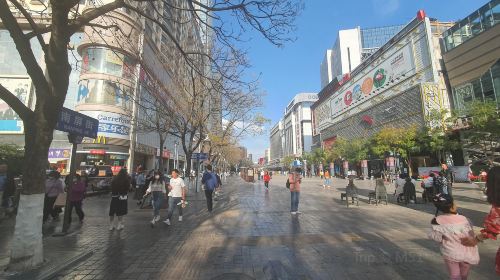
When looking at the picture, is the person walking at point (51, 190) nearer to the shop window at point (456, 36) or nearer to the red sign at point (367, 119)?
the shop window at point (456, 36)

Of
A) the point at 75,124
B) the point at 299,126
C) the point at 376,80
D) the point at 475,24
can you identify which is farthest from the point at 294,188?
the point at 299,126

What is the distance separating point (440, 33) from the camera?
40.8 metres

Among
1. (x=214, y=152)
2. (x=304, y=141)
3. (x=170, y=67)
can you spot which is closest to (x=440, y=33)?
(x=214, y=152)

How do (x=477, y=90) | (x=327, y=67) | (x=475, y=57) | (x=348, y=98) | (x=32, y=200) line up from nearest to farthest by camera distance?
(x=32, y=200), (x=475, y=57), (x=477, y=90), (x=348, y=98), (x=327, y=67)

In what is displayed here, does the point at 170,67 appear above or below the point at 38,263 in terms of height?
above

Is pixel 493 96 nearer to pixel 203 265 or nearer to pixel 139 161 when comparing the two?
pixel 203 265

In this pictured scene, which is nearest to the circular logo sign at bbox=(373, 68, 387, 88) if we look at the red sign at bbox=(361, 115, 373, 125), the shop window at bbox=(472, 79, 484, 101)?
the red sign at bbox=(361, 115, 373, 125)

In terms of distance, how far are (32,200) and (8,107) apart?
3854 centimetres

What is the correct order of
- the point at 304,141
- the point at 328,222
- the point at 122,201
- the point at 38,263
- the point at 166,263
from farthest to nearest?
the point at 304,141 → the point at 328,222 → the point at 122,201 → the point at 166,263 → the point at 38,263

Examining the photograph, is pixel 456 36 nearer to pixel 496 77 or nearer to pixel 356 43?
pixel 496 77

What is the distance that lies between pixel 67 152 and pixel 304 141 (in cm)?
11084

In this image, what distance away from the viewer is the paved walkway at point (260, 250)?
16.4 ft

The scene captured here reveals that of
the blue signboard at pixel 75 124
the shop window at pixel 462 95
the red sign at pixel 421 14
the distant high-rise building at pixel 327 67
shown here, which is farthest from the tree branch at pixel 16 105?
the distant high-rise building at pixel 327 67

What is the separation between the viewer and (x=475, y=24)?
33.4 m
